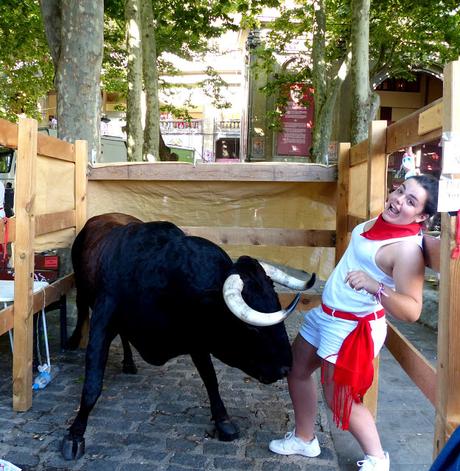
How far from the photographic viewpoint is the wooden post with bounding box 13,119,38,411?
3.76m

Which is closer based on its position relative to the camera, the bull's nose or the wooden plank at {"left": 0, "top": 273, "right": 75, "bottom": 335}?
the bull's nose

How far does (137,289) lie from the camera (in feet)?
11.9

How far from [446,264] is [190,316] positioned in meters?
1.77

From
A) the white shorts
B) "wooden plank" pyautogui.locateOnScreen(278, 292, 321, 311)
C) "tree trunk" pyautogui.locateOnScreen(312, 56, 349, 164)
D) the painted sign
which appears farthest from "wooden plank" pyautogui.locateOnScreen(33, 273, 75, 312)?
the painted sign

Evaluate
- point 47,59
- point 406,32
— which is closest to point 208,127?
point 47,59

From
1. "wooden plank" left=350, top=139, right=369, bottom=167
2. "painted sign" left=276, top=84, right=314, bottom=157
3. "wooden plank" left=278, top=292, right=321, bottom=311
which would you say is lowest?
"wooden plank" left=278, top=292, right=321, bottom=311

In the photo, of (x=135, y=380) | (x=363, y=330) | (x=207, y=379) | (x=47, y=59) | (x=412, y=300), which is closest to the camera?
(x=412, y=300)

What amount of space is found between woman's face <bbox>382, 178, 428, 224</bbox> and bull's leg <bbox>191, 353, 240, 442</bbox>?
1760 millimetres

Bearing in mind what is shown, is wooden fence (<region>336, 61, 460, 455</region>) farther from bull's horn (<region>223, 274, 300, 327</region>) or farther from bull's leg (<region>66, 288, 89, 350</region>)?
bull's leg (<region>66, 288, 89, 350</region>)

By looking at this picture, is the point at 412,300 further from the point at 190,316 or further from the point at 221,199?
the point at 221,199

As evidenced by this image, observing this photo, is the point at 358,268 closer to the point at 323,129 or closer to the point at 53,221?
the point at 53,221

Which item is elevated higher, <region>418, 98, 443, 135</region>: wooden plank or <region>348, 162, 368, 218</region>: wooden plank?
<region>418, 98, 443, 135</region>: wooden plank

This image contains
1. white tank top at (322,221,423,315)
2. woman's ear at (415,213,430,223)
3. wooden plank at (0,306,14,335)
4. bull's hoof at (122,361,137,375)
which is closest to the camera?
woman's ear at (415,213,430,223)

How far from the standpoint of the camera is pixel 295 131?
851 inches
